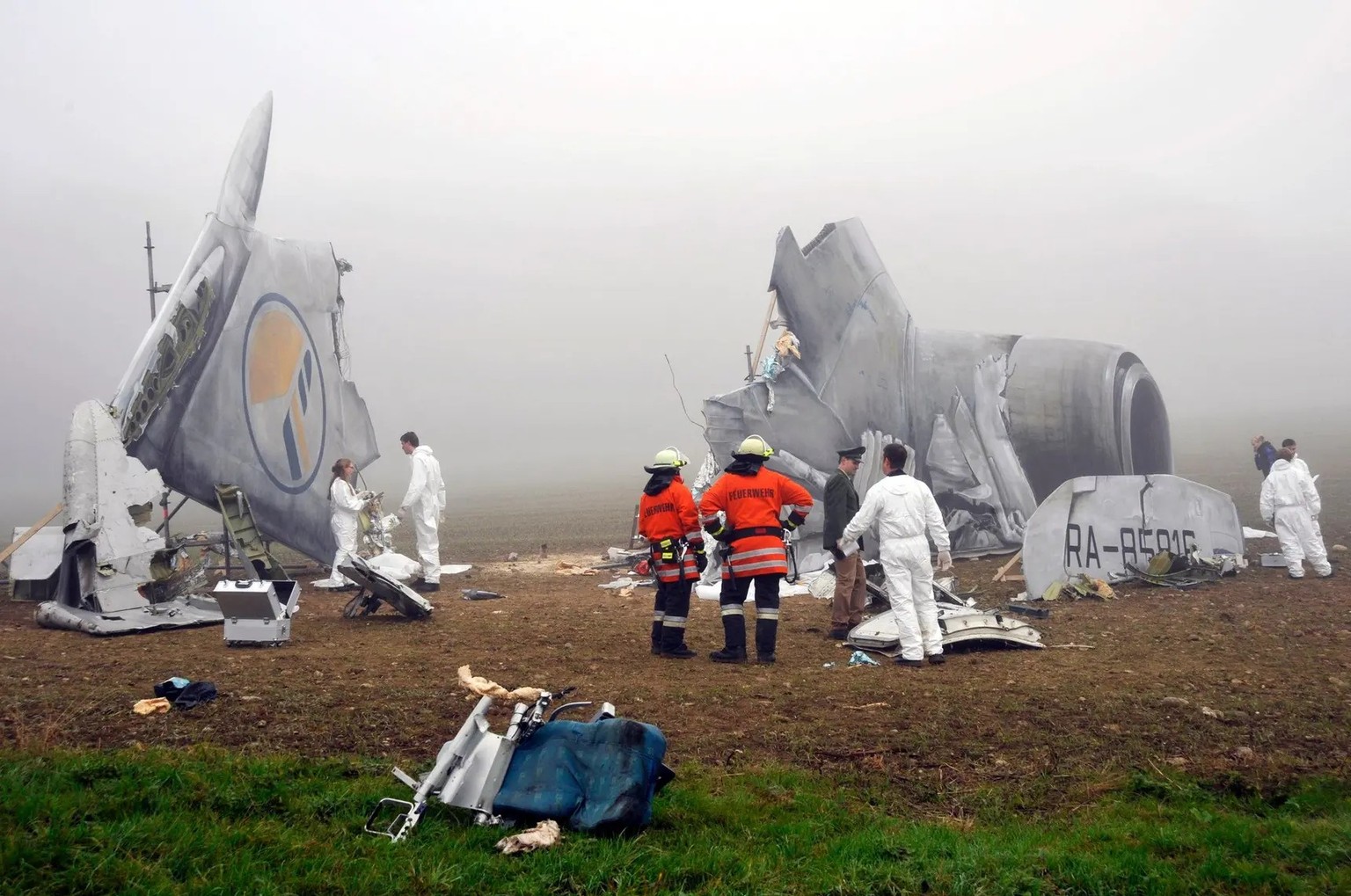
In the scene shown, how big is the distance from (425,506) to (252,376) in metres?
3.07

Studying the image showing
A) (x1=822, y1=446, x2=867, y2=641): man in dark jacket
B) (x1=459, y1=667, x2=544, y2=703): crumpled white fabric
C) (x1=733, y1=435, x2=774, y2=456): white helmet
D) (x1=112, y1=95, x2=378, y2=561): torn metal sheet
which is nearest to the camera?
(x1=459, y1=667, x2=544, y2=703): crumpled white fabric

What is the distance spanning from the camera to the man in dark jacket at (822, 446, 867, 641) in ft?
31.4

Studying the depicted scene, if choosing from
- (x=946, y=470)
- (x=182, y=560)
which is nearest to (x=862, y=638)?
(x=182, y=560)

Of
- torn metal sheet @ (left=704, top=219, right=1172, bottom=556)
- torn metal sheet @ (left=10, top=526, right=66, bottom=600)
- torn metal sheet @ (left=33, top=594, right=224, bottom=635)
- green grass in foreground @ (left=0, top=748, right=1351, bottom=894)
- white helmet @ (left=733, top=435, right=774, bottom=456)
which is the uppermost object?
torn metal sheet @ (left=704, top=219, right=1172, bottom=556)

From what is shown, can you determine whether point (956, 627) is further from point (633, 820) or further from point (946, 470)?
point (946, 470)

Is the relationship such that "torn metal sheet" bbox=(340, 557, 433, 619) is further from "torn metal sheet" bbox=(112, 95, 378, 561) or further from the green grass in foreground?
the green grass in foreground

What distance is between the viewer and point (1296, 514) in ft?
42.5

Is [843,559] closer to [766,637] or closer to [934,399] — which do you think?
[766,637]

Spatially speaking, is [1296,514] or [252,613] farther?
[1296,514]

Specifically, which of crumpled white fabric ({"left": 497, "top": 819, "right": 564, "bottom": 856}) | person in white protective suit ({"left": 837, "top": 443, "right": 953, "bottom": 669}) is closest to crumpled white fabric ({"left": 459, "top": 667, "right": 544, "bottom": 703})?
crumpled white fabric ({"left": 497, "top": 819, "right": 564, "bottom": 856})

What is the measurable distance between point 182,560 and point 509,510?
40.4 m

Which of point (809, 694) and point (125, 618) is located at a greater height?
point (125, 618)

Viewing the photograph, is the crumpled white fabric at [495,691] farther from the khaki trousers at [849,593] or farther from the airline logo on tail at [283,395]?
the airline logo on tail at [283,395]

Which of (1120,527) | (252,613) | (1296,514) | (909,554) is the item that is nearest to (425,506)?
(252,613)
